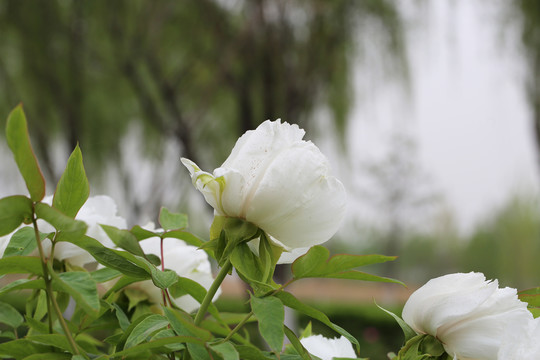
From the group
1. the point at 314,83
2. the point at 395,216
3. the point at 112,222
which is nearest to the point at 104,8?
the point at 314,83

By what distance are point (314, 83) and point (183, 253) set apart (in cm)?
414

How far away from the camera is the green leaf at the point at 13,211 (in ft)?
0.74

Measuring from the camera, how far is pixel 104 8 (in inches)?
176

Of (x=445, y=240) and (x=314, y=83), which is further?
(x=445, y=240)

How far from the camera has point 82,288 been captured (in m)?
0.22

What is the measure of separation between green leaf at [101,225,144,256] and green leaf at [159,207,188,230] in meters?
0.07

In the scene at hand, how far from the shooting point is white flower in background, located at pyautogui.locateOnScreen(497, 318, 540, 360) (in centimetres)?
25

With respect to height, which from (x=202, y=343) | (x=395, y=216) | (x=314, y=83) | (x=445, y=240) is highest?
(x=445, y=240)

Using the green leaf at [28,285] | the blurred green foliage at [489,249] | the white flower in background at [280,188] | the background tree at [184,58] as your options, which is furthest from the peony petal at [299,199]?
the blurred green foliage at [489,249]

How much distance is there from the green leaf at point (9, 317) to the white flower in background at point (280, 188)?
0.52 feet

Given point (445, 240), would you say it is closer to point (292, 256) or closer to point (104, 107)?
point (104, 107)

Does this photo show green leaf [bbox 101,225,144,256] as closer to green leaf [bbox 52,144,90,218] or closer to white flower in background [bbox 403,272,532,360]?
green leaf [bbox 52,144,90,218]

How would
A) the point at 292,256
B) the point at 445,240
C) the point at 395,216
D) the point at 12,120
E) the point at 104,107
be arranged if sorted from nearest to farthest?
the point at 12,120 → the point at 292,256 → the point at 104,107 → the point at 395,216 → the point at 445,240

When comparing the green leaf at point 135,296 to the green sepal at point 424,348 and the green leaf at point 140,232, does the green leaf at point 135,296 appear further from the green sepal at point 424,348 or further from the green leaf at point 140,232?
the green sepal at point 424,348
